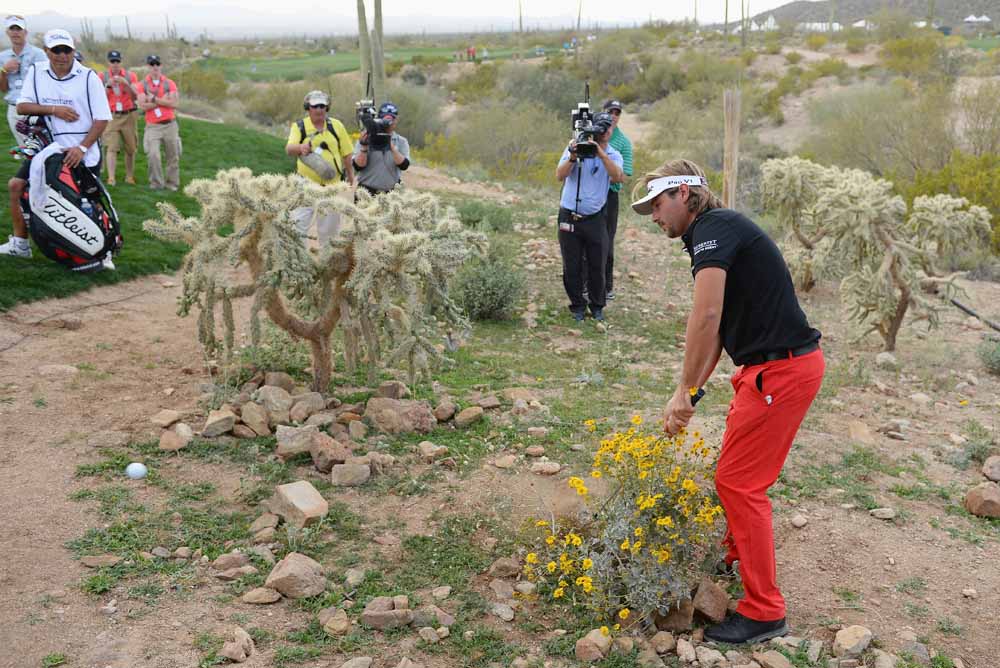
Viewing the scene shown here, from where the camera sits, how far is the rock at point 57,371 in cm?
547

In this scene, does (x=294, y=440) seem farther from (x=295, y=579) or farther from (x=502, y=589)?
(x=502, y=589)

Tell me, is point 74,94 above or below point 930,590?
above

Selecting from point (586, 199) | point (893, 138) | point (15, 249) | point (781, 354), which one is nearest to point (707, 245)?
point (781, 354)

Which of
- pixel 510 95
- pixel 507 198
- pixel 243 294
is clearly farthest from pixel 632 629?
pixel 510 95

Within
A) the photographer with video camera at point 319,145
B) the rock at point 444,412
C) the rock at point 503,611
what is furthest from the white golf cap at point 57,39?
the rock at point 503,611

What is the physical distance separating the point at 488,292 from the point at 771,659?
4.88m

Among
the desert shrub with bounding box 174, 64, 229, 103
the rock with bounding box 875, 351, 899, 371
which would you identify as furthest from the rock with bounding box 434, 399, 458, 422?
the desert shrub with bounding box 174, 64, 229, 103

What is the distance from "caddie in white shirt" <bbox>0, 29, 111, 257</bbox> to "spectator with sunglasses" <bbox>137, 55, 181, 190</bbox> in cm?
321

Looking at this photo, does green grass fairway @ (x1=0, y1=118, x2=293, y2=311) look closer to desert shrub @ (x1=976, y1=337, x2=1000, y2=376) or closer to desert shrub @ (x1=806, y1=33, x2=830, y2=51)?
desert shrub @ (x1=976, y1=337, x2=1000, y2=376)

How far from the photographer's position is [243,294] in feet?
16.4

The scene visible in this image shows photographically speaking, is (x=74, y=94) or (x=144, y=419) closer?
(x=144, y=419)

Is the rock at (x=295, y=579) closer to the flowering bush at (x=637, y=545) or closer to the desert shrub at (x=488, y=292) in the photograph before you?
the flowering bush at (x=637, y=545)

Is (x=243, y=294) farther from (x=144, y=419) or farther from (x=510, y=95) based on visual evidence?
(x=510, y=95)

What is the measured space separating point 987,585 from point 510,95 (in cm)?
3134
